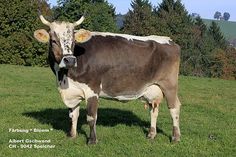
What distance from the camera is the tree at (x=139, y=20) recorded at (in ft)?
200

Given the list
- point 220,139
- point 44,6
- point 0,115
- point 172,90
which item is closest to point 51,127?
point 0,115

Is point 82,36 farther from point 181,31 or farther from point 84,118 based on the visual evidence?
point 181,31

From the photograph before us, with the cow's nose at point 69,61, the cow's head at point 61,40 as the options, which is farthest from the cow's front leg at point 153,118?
the cow's nose at point 69,61

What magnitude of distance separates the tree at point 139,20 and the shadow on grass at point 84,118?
153ft

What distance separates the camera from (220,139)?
11023mm

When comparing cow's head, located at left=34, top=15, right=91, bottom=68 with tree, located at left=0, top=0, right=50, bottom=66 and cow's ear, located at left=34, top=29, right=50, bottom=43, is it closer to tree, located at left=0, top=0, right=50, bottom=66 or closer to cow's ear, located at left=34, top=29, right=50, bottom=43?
cow's ear, located at left=34, top=29, right=50, bottom=43

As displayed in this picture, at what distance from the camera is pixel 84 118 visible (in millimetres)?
12812

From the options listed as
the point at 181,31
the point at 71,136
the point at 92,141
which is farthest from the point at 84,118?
the point at 181,31

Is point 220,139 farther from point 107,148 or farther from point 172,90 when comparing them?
point 107,148

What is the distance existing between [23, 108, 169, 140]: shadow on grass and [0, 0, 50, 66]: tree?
2465 cm

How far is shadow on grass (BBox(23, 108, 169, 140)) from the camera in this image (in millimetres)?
11820

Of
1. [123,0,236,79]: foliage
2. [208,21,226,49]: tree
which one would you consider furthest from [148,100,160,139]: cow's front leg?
[208,21,226,49]: tree

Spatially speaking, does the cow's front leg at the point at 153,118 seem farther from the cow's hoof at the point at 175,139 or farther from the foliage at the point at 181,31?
the foliage at the point at 181,31

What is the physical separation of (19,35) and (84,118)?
26.7 metres
